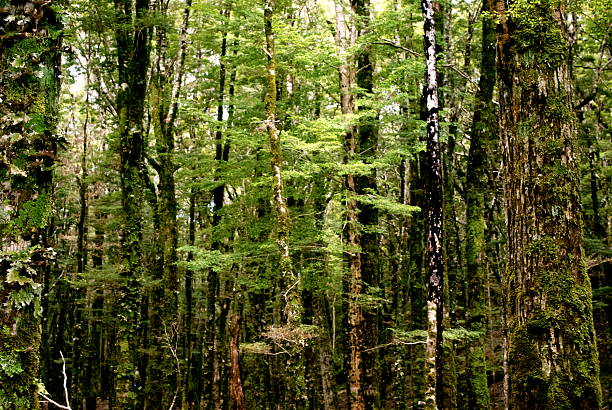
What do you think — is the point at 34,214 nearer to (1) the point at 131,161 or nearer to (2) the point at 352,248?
(2) the point at 352,248

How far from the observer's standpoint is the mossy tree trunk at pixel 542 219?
5062mm

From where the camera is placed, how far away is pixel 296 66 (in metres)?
14.6

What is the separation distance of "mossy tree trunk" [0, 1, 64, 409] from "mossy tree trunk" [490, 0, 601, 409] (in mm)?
4792

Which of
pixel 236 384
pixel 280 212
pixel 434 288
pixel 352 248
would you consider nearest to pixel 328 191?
pixel 352 248

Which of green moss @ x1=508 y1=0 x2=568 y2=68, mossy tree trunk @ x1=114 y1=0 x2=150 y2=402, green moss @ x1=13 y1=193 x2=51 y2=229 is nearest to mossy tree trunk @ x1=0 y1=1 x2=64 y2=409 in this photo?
green moss @ x1=13 y1=193 x2=51 y2=229

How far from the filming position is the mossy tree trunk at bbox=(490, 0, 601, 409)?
506 cm

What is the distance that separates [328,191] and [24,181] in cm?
1310

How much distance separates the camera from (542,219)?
5375 millimetres

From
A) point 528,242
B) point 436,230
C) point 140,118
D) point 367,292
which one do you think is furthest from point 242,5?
point 528,242

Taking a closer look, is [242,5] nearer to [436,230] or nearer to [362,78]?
[362,78]

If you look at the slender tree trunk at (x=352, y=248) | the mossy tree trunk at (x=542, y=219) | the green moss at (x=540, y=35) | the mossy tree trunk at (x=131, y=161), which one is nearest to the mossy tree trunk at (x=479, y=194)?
the slender tree trunk at (x=352, y=248)

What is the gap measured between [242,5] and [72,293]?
25157 millimetres

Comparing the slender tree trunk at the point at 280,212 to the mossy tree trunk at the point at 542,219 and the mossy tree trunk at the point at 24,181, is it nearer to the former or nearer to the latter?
the mossy tree trunk at the point at 542,219

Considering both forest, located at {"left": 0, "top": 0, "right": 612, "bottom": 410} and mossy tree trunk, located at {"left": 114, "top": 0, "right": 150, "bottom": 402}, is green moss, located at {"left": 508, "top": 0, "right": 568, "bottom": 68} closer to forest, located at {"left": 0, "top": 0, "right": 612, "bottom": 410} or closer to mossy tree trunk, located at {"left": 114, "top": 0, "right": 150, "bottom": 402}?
forest, located at {"left": 0, "top": 0, "right": 612, "bottom": 410}
